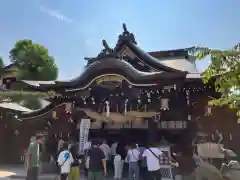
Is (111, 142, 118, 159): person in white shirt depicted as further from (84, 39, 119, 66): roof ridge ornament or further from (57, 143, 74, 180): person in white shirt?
(57, 143, 74, 180): person in white shirt

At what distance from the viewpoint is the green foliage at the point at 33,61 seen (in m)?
26.2

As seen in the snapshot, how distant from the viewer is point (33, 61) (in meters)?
26.6

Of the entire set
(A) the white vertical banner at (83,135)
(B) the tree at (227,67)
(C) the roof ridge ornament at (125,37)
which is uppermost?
(C) the roof ridge ornament at (125,37)

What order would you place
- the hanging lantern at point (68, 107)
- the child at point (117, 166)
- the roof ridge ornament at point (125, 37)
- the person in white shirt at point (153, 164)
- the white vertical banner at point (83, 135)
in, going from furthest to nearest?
the roof ridge ornament at point (125, 37) → the hanging lantern at point (68, 107) → the white vertical banner at point (83, 135) → the child at point (117, 166) → the person in white shirt at point (153, 164)

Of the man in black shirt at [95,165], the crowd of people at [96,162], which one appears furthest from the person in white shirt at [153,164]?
the man in black shirt at [95,165]

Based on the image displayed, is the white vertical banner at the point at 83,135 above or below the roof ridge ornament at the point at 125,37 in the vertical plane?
below

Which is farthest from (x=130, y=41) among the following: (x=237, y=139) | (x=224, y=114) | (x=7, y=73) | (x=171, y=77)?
(x=7, y=73)

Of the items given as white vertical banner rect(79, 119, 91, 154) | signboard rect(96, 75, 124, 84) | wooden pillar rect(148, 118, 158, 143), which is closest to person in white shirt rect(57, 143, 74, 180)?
white vertical banner rect(79, 119, 91, 154)

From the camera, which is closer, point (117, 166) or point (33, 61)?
point (117, 166)

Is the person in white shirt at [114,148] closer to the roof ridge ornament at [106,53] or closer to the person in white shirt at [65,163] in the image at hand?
the roof ridge ornament at [106,53]

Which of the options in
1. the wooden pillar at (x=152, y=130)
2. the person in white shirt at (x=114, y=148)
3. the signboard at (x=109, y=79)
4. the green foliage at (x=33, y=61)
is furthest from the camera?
the green foliage at (x=33, y=61)

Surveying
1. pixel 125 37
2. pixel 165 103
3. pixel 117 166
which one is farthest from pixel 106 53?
pixel 117 166

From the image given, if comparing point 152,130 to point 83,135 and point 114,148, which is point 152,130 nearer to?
point 114,148

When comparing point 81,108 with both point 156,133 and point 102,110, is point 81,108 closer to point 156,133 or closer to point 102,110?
point 102,110
